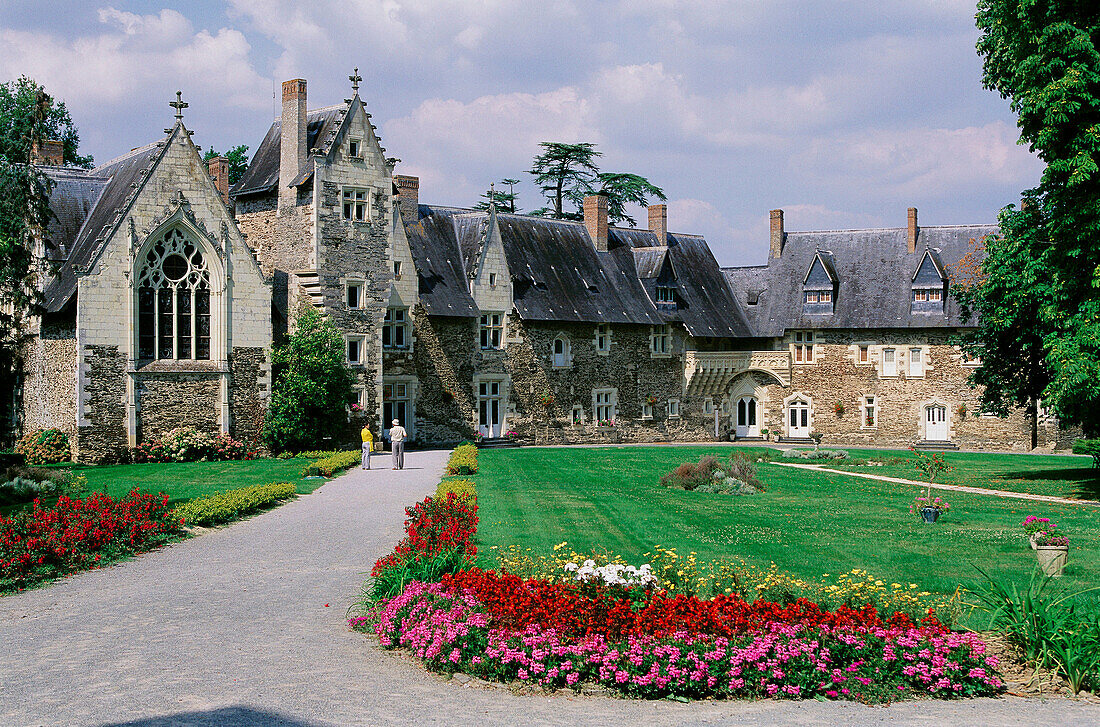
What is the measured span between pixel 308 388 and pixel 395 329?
22.6 feet

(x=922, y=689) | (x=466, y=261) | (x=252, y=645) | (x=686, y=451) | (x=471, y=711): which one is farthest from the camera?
(x=466, y=261)

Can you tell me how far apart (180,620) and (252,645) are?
1.59 meters

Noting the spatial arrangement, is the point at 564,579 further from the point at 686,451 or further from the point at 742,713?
Answer: the point at 686,451

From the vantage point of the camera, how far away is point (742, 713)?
9.02 metres

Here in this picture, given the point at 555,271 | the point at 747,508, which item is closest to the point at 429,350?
the point at 555,271

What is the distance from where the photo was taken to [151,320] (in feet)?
107

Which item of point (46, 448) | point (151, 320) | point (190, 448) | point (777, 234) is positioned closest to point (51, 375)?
point (46, 448)

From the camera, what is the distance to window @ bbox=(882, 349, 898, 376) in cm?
5022

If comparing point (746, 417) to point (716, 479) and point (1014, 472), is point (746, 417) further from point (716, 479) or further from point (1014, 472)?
point (716, 479)

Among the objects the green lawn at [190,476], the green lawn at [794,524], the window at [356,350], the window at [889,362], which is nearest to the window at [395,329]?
the window at [356,350]

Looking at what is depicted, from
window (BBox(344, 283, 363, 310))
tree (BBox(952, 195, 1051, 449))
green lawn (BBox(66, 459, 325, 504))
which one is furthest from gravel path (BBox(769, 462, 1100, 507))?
window (BBox(344, 283, 363, 310))

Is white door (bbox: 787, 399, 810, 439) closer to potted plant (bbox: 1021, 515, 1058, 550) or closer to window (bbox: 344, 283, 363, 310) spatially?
window (bbox: 344, 283, 363, 310)

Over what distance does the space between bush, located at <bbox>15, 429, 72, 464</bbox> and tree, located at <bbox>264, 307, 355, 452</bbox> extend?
239 inches

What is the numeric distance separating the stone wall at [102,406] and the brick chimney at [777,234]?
34.8 metres
